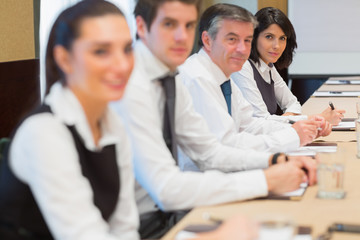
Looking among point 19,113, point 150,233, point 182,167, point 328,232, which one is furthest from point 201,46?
point 328,232

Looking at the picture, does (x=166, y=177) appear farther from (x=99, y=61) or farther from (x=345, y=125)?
(x=345, y=125)

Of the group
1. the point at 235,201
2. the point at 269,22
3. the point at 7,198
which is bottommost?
the point at 235,201

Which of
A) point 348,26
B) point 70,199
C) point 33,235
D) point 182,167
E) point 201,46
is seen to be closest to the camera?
point 70,199

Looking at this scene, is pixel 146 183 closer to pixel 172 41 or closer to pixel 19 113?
pixel 172 41

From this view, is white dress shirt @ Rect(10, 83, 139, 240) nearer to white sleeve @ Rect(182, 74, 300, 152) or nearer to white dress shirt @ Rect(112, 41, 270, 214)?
white dress shirt @ Rect(112, 41, 270, 214)

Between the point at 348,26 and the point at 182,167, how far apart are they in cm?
628

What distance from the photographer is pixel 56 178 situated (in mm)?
1396

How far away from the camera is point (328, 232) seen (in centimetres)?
156

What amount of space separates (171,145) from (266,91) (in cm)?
247

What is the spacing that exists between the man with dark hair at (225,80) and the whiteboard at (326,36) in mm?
5278

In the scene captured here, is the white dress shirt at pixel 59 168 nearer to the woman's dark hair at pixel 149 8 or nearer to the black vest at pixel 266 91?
the woman's dark hair at pixel 149 8

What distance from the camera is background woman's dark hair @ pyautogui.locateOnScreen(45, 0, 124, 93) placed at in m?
1.52

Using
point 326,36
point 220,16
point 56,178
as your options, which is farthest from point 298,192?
point 326,36

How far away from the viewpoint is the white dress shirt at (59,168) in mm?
1393
